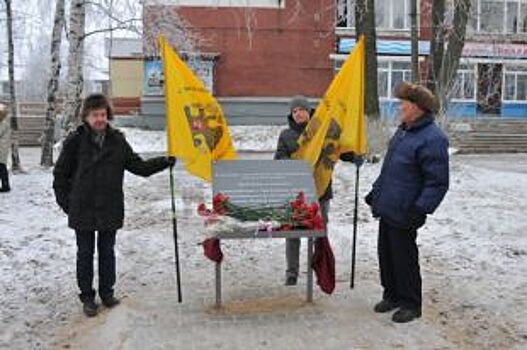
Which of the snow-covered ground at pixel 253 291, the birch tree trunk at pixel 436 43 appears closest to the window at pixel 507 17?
the birch tree trunk at pixel 436 43

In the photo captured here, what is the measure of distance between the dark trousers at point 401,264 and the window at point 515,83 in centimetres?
3775

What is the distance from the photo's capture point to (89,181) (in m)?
6.27

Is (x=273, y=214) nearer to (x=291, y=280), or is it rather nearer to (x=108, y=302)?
(x=291, y=280)

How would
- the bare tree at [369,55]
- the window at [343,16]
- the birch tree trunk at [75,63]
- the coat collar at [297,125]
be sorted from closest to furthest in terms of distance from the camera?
the coat collar at [297,125] < the birch tree trunk at [75,63] < the bare tree at [369,55] < the window at [343,16]

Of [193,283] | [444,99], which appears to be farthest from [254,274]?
[444,99]

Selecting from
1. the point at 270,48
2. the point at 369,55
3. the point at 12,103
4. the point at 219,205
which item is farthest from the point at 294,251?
the point at 270,48

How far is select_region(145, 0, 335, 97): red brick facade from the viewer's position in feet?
122

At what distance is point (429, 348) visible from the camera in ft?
18.4

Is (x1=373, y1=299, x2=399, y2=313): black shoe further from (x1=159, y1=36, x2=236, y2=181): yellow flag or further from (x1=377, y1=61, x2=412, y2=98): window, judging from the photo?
(x1=377, y1=61, x2=412, y2=98): window

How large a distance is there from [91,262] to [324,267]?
1945 mm

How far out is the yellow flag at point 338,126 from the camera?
271 inches

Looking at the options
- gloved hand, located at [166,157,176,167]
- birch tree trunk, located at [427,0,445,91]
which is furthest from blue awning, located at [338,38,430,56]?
gloved hand, located at [166,157,176,167]

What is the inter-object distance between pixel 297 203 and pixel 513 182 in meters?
9.66

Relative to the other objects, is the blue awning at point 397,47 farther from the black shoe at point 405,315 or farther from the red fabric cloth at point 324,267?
the black shoe at point 405,315
